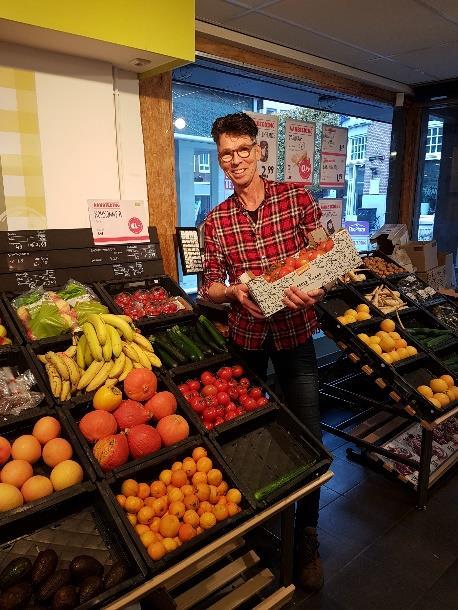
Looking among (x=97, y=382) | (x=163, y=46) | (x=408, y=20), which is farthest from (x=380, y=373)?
(x=408, y=20)

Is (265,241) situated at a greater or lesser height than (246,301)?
greater

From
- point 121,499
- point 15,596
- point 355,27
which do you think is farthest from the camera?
A: point 355,27

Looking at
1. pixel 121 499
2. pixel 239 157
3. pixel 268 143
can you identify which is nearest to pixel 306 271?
pixel 239 157

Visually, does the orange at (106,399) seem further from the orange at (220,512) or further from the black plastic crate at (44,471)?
the orange at (220,512)

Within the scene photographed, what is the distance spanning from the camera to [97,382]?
198cm

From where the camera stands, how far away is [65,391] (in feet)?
6.31

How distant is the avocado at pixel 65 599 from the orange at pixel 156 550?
0.84 feet

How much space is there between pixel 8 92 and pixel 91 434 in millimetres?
1886

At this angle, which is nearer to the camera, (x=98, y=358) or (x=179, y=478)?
(x=179, y=478)

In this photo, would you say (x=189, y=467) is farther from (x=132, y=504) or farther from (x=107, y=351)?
(x=107, y=351)

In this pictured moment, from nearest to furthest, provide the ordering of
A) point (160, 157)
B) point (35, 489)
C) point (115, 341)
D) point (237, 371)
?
1. point (35, 489)
2. point (115, 341)
3. point (237, 371)
4. point (160, 157)

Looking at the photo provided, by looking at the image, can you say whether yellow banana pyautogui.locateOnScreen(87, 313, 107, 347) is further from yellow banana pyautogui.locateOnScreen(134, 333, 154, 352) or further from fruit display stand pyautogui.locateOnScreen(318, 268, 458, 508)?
fruit display stand pyautogui.locateOnScreen(318, 268, 458, 508)

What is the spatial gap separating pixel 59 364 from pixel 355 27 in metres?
3.23

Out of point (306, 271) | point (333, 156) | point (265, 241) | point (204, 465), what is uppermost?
point (333, 156)
